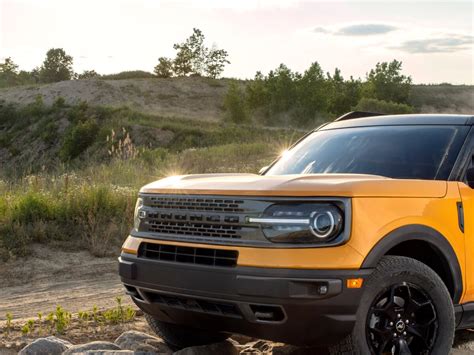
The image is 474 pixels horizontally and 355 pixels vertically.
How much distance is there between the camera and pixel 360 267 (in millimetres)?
3826

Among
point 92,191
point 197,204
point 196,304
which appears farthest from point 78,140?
point 196,304

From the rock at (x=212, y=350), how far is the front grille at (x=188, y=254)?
2.66 feet

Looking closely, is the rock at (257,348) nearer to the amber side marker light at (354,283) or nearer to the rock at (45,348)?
the rock at (45,348)

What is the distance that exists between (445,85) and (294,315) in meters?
125

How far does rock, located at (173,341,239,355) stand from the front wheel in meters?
1.20

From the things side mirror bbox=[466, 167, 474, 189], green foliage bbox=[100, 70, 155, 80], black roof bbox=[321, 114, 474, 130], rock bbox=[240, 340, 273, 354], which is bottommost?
rock bbox=[240, 340, 273, 354]

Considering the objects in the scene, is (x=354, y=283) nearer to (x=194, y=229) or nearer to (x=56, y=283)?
(x=194, y=229)

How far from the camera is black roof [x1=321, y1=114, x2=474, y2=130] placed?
522cm

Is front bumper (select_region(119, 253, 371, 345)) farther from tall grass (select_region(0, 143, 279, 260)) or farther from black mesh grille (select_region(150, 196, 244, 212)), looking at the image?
tall grass (select_region(0, 143, 279, 260))

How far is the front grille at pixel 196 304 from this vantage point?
3980 mm

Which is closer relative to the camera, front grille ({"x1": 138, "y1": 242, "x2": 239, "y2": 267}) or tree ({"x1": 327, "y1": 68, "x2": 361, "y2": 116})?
front grille ({"x1": 138, "y1": 242, "x2": 239, "y2": 267})

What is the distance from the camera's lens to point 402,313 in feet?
13.6

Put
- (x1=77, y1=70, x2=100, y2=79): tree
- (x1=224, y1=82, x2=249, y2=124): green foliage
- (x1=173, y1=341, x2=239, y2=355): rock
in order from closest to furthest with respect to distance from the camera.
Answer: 1. (x1=173, y1=341, x2=239, y2=355): rock
2. (x1=224, y1=82, x2=249, y2=124): green foliage
3. (x1=77, y1=70, x2=100, y2=79): tree

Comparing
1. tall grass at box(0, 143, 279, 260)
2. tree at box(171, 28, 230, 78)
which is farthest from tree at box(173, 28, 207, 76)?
tall grass at box(0, 143, 279, 260)
